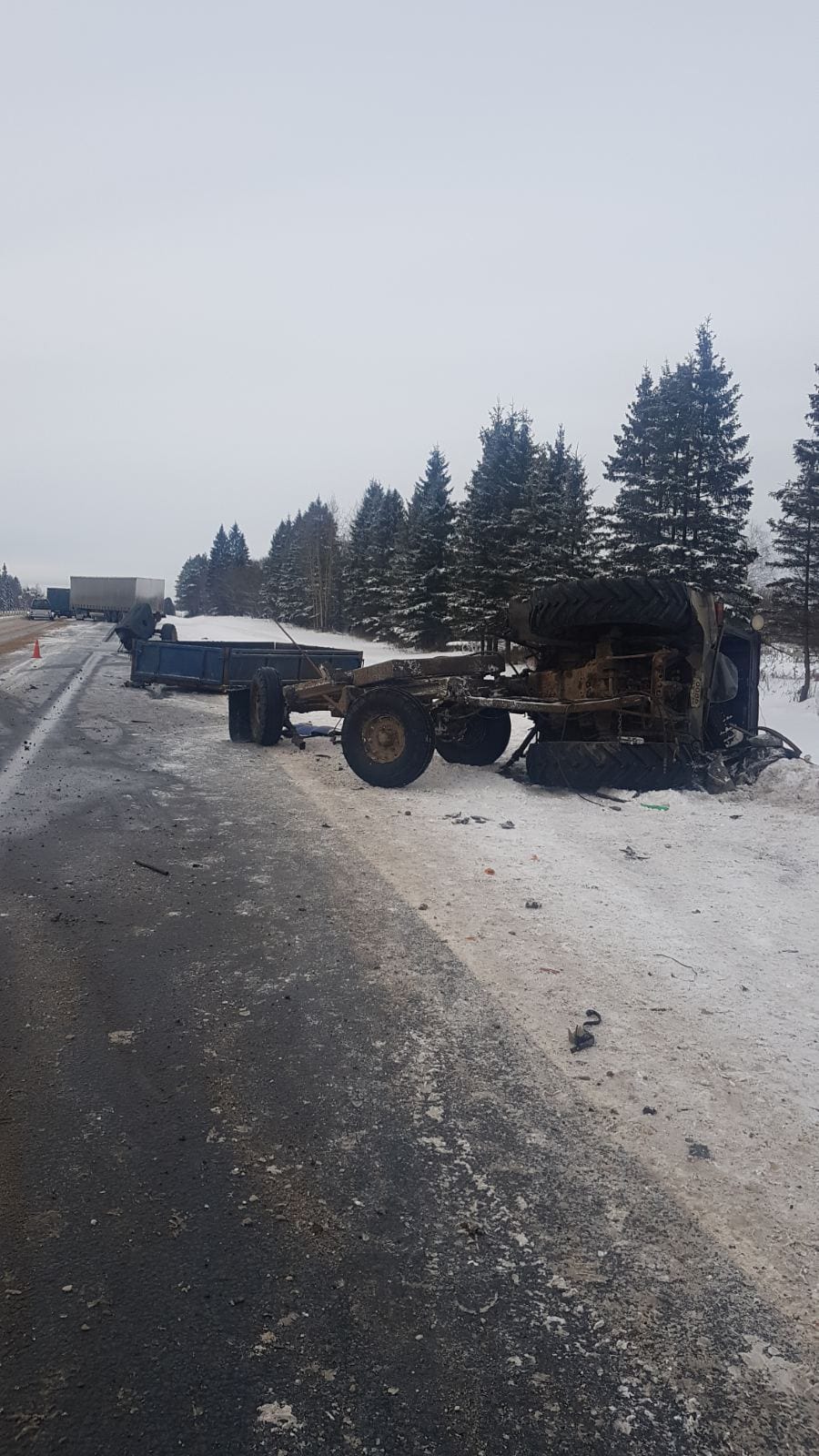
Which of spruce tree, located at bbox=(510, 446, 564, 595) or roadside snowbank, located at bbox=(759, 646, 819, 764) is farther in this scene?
spruce tree, located at bbox=(510, 446, 564, 595)

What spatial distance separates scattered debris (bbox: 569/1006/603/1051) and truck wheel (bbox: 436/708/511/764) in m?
6.47

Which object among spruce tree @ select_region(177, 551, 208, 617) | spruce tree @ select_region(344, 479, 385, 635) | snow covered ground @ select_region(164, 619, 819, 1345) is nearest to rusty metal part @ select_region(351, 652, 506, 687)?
snow covered ground @ select_region(164, 619, 819, 1345)

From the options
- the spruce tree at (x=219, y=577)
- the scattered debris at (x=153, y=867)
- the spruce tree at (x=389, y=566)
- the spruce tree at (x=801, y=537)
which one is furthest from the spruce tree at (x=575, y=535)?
the spruce tree at (x=219, y=577)

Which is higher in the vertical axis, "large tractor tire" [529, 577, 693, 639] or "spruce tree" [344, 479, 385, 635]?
"spruce tree" [344, 479, 385, 635]

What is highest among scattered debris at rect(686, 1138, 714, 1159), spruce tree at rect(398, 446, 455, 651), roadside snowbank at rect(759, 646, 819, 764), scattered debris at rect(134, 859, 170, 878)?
spruce tree at rect(398, 446, 455, 651)

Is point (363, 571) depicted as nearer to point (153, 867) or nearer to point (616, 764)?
point (616, 764)

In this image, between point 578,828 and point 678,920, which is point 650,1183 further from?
point 578,828

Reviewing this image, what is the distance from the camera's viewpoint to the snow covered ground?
2.91 metres

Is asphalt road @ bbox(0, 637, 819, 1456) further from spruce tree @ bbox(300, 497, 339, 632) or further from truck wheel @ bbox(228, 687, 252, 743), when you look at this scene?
spruce tree @ bbox(300, 497, 339, 632)

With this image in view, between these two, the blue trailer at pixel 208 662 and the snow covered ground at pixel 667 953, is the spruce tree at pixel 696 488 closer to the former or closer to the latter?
the blue trailer at pixel 208 662

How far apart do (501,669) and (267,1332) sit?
8.04 m

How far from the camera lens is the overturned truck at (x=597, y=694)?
859cm

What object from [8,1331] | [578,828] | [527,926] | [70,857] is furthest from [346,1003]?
[578,828]

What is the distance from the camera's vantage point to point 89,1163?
2.83 meters
